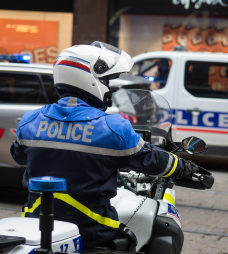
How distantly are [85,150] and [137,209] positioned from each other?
1.93 feet

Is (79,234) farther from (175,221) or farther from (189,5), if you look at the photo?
(189,5)

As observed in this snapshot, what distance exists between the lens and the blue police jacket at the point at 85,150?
207cm

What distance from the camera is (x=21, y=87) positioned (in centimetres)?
571

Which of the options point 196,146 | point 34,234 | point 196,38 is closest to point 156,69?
point 196,38

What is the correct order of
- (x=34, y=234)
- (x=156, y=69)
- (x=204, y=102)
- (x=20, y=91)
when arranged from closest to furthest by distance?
(x=34, y=234) < (x=20, y=91) < (x=204, y=102) < (x=156, y=69)

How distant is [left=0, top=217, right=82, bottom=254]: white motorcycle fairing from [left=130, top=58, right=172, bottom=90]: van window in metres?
6.77

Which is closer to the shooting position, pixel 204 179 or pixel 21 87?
pixel 204 179

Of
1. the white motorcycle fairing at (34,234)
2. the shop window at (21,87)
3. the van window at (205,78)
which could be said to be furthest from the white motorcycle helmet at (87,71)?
the van window at (205,78)

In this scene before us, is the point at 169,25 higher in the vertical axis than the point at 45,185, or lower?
higher

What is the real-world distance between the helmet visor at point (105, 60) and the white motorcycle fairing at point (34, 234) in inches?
32.2

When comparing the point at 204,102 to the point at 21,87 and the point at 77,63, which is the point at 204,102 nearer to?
the point at 21,87

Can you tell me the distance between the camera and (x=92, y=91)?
2.31 meters

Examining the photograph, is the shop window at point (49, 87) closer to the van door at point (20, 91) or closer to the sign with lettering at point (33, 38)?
the van door at point (20, 91)

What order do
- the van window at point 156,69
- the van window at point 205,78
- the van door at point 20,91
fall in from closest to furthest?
1. the van door at point 20,91
2. the van window at point 205,78
3. the van window at point 156,69
